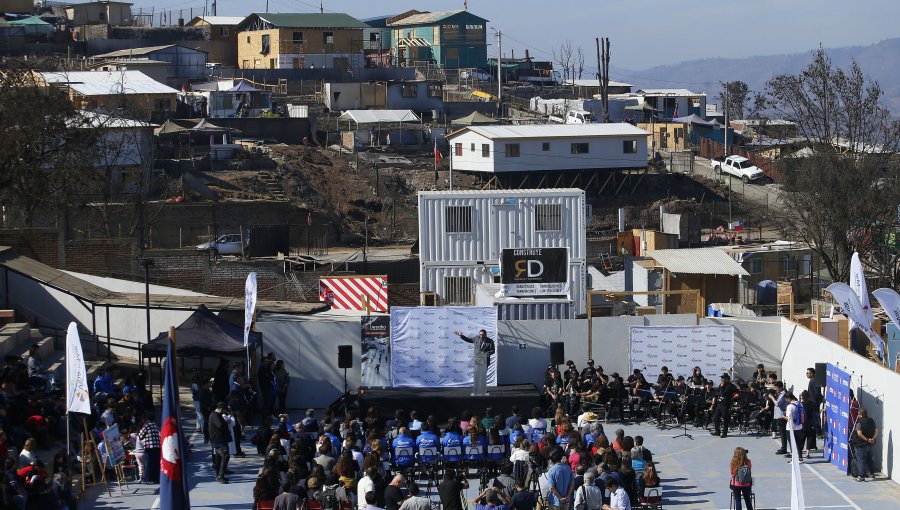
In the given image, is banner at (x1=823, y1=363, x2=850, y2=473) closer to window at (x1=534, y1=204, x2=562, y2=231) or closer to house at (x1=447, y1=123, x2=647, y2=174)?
window at (x1=534, y1=204, x2=562, y2=231)

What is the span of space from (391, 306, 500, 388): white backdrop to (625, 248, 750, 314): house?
8182mm

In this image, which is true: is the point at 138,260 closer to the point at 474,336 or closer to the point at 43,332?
the point at 43,332

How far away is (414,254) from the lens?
50.7 m

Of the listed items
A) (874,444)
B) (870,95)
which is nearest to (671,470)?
(874,444)

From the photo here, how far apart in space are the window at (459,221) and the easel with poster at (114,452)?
13585 mm

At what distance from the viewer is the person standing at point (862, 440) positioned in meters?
22.3

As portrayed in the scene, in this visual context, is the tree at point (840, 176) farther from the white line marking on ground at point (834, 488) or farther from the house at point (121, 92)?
the house at point (121, 92)

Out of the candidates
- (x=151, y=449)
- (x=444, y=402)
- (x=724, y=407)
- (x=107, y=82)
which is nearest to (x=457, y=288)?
(x=444, y=402)

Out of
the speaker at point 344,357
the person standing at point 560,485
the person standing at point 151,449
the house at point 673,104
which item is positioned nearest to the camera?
the person standing at point 560,485

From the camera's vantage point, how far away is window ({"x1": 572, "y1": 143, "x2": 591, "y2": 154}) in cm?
7106

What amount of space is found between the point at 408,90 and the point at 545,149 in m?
20.3

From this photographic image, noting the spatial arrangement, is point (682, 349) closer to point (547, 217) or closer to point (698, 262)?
point (547, 217)

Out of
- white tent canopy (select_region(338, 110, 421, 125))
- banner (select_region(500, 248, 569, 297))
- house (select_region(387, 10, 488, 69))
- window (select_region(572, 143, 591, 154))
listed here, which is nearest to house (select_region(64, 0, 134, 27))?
house (select_region(387, 10, 488, 69))

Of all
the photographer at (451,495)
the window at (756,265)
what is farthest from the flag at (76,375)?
the window at (756,265)
